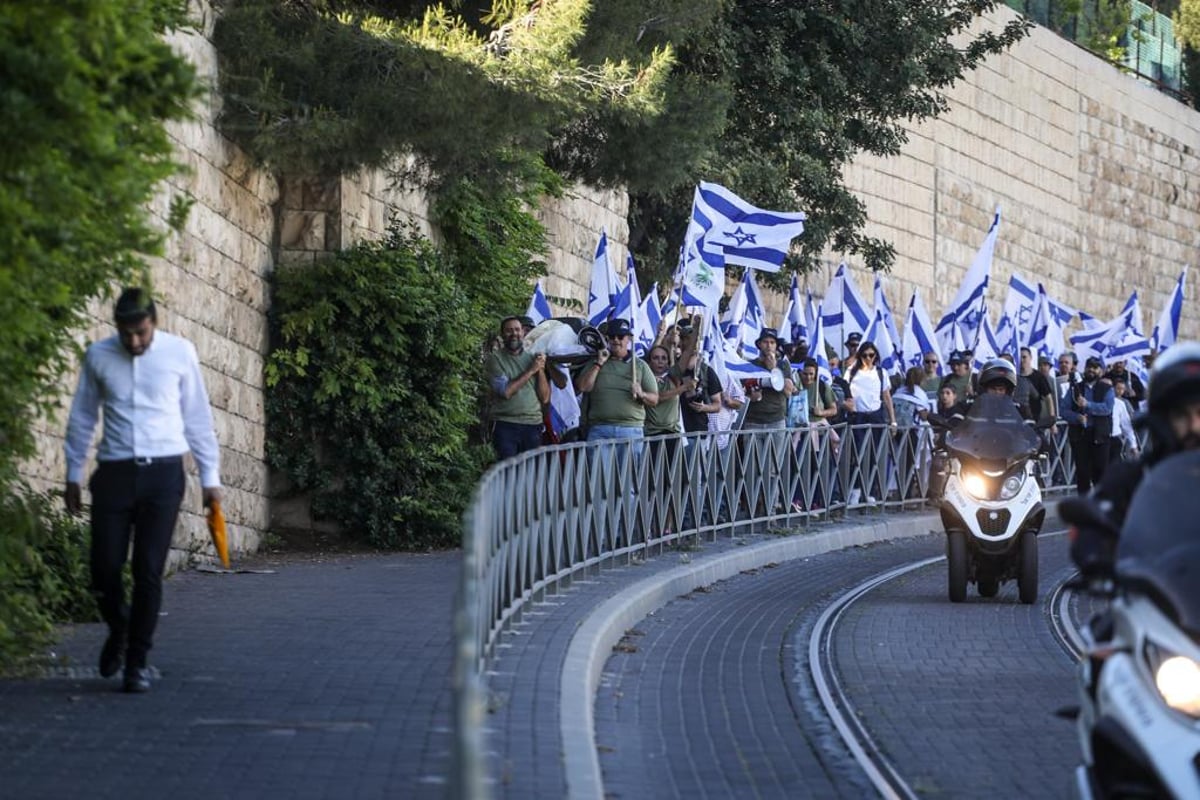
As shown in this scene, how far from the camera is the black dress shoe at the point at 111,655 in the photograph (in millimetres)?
9406

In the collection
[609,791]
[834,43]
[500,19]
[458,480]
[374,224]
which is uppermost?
[834,43]

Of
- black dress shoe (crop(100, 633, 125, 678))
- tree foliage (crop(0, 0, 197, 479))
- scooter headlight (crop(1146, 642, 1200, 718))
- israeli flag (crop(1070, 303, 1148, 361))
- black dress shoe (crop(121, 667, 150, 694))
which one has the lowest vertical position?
black dress shoe (crop(121, 667, 150, 694))

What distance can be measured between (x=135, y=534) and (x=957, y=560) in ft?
22.0

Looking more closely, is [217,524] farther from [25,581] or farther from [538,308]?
[538,308]

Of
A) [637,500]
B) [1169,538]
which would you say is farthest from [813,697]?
[637,500]

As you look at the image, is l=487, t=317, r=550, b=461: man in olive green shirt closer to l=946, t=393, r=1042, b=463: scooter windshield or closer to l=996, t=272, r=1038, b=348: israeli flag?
l=946, t=393, r=1042, b=463: scooter windshield

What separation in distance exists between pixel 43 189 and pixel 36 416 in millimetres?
2144

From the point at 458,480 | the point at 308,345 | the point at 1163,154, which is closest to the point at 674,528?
the point at 458,480

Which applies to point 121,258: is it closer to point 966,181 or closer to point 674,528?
point 674,528

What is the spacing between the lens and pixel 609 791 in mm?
8008

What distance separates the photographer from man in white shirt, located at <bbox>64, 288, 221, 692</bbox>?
9297 mm

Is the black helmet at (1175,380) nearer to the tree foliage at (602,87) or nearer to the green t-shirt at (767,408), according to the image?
the tree foliage at (602,87)

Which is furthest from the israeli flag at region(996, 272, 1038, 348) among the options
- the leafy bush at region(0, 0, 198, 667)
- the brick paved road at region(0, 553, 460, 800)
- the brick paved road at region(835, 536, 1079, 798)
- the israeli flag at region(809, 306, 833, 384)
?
the leafy bush at region(0, 0, 198, 667)

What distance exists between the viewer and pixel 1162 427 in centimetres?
621
